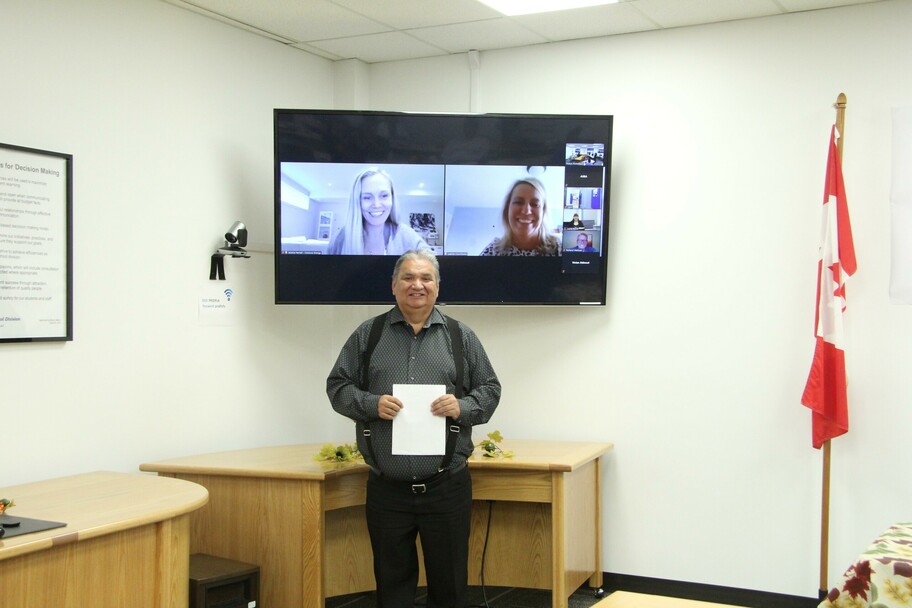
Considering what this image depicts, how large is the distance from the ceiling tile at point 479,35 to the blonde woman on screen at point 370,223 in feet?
2.70

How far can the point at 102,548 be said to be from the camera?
293 cm

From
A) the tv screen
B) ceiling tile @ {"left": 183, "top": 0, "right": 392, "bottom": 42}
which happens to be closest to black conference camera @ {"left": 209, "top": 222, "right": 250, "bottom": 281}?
the tv screen

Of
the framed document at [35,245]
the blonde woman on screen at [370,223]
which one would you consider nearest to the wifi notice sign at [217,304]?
the blonde woman on screen at [370,223]

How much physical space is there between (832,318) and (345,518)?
2.45 m

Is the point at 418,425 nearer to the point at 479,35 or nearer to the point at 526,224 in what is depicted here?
the point at 526,224

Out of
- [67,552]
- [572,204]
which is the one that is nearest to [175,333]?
[67,552]

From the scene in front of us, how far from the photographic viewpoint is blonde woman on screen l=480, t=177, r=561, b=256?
4.53m

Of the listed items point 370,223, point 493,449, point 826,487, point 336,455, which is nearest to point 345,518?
point 336,455

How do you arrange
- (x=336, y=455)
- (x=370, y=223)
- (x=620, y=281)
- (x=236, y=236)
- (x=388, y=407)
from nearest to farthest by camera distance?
(x=388, y=407) → (x=336, y=455) → (x=236, y=236) → (x=370, y=223) → (x=620, y=281)

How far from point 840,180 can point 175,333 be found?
119 inches

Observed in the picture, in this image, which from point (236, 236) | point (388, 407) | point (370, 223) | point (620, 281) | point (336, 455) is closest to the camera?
point (388, 407)

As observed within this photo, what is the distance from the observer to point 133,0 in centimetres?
406

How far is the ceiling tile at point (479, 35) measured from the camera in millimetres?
4609

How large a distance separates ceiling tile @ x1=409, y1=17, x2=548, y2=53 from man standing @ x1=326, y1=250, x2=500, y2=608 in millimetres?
1549
